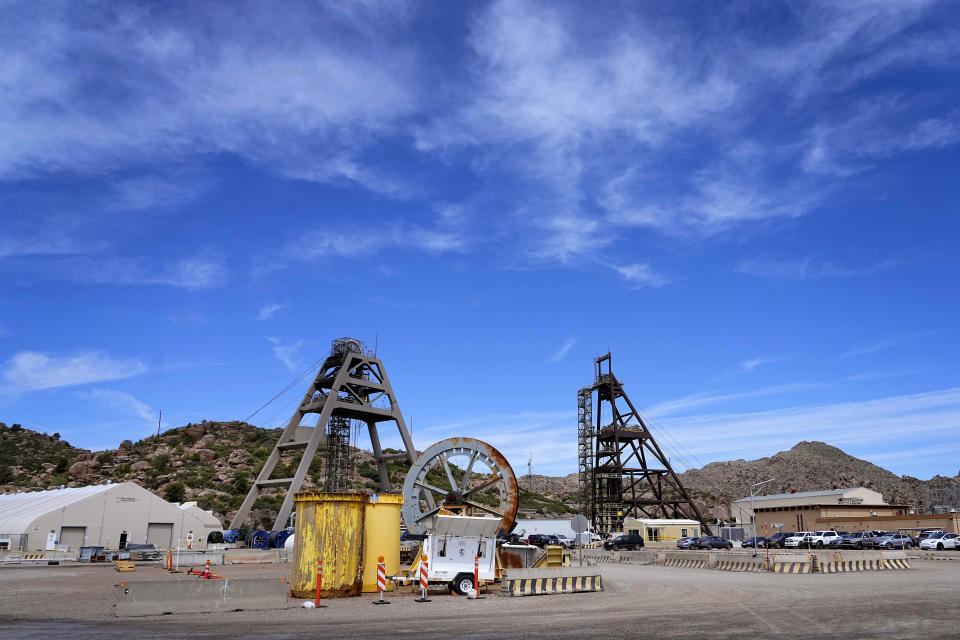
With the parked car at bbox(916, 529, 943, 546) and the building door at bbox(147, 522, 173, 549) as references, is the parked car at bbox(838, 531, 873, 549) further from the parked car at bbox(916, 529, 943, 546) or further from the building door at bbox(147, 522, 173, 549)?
the building door at bbox(147, 522, 173, 549)

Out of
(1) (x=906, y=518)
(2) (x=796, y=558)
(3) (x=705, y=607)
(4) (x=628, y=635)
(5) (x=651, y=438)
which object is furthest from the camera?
(5) (x=651, y=438)

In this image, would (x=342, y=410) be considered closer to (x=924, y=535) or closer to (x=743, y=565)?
(x=743, y=565)

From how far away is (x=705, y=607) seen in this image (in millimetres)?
19406

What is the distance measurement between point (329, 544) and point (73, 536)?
33503 millimetres

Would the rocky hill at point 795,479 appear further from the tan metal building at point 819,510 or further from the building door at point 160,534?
the building door at point 160,534

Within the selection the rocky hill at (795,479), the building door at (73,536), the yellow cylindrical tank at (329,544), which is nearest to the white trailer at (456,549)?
the yellow cylindrical tank at (329,544)

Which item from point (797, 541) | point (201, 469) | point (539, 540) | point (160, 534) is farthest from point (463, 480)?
point (201, 469)

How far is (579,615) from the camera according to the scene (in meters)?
17.9

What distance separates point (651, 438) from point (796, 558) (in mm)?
35771

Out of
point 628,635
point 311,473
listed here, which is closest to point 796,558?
point 628,635

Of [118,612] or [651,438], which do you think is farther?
[651,438]

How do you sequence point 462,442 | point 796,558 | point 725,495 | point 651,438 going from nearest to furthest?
point 462,442, point 796,558, point 651,438, point 725,495

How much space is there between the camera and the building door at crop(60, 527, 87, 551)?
148 ft

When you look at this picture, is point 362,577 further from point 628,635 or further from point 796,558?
point 796,558
